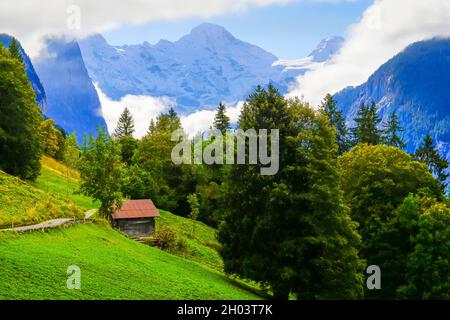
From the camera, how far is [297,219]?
115ft

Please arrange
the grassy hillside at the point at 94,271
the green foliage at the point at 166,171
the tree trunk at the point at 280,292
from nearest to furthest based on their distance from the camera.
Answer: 1. the grassy hillside at the point at 94,271
2. the tree trunk at the point at 280,292
3. the green foliage at the point at 166,171

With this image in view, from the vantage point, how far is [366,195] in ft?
160

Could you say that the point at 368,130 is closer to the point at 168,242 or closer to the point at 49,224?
the point at 168,242

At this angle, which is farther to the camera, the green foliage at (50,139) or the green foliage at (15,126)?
the green foliage at (50,139)

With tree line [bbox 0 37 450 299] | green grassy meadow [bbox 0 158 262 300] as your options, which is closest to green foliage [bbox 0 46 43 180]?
tree line [bbox 0 37 450 299]

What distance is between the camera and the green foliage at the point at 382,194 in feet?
149

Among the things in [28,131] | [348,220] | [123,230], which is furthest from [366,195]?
[28,131]

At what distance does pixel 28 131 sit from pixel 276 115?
37126 millimetres

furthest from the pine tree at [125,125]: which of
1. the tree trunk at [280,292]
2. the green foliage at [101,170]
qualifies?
the tree trunk at [280,292]

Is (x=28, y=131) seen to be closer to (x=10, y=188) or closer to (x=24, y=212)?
(x=10, y=188)

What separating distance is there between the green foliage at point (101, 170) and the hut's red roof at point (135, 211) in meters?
5.87

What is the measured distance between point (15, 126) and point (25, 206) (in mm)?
22785

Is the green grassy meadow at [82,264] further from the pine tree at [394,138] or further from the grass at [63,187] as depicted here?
the pine tree at [394,138]

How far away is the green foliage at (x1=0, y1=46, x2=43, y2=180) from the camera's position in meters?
59.2
